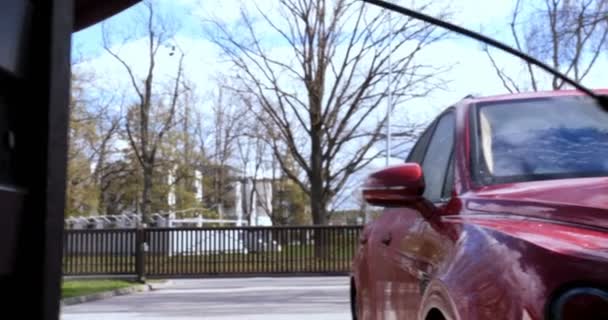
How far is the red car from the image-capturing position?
9.35 feet

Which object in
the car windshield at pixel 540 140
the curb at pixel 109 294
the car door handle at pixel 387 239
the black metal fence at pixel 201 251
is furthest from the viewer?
the black metal fence at pixel 201 251

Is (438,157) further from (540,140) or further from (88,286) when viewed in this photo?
(88,286)

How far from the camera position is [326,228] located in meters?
22.4

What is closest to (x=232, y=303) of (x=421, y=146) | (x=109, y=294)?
(x=109, y=294)

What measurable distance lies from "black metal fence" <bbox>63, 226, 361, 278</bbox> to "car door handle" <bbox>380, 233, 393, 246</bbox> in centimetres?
1681

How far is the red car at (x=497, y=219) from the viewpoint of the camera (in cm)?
285

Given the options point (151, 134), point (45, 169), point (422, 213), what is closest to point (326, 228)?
point (422, 213)

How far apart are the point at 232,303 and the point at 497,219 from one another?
12326mm

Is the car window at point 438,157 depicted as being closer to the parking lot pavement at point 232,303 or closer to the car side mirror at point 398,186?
the car side mirror at point 398,186

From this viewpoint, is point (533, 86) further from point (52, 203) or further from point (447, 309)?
point (52, 203)

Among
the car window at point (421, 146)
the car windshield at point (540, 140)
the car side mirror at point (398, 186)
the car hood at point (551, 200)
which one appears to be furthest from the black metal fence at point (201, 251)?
the car hood at point (551, 200)

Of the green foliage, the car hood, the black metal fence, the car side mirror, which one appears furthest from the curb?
the car hood

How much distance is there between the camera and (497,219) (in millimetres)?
3564

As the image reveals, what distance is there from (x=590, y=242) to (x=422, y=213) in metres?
1.38
